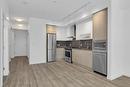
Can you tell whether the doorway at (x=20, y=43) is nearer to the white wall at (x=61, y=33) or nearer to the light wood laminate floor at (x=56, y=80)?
the white wall at (x=61, y=33)

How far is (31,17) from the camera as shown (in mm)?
6094

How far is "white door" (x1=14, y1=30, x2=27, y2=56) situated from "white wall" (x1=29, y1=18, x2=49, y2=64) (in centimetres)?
398

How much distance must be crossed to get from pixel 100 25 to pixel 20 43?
7.85 m

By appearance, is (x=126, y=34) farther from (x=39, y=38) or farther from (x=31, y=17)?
(x=31, y=17)

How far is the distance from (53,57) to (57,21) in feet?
8.58

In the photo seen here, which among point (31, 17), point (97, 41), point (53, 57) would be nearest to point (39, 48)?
→ point (53, 57)

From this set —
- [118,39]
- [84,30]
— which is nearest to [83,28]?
[84,30]

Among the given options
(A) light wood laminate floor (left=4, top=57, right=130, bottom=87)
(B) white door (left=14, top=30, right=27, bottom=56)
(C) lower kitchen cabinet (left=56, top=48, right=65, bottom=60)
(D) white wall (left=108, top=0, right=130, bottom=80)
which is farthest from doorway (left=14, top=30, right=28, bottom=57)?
(D) white wall (left=108, top=0, right=130, bottom=80)

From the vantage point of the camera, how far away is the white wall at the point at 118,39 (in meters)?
3.47

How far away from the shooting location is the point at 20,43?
9453 millimetres

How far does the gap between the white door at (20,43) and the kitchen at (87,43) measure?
3.68 meters

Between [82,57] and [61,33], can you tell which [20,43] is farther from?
[82,57]

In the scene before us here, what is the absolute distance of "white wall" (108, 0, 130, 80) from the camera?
347 cm

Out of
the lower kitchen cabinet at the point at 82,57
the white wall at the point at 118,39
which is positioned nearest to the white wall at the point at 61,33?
the lower kitchen cabinet at the point at 82,57
